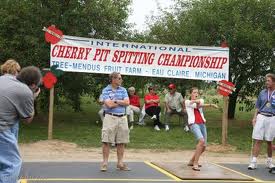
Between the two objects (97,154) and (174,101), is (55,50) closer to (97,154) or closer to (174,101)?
(97,154)

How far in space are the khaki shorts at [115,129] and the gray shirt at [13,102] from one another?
3995 millimetres

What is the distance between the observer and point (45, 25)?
16.3 metres

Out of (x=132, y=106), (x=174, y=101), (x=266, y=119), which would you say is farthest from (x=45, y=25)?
(x=266, y=119)

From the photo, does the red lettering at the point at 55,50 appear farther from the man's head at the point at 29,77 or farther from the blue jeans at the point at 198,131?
the man's head at the point at 29,77

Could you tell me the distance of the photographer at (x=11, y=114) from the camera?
227 inches

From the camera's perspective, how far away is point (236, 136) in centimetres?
1622

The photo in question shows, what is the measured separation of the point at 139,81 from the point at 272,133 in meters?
9.20

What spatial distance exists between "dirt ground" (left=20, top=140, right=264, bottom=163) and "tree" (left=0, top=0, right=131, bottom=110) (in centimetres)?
330

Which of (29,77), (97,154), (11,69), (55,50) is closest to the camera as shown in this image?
(29,77)

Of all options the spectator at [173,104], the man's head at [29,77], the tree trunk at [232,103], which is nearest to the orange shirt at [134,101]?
the spectator at [173,104]

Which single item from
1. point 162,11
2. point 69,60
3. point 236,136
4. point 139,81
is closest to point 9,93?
point 69,60

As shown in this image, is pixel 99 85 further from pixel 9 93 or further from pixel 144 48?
pixel 9 93

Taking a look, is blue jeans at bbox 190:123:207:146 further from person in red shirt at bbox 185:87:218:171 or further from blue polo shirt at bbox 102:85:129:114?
blue polo shirt at bbox 102:85:129:114

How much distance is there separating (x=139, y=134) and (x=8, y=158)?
9716mm
